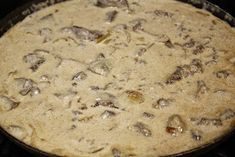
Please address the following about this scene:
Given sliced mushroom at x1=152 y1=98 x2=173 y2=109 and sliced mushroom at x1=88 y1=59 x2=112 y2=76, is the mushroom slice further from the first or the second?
sliced mushroom at x1=152 y1=98 x2=173 y2=109

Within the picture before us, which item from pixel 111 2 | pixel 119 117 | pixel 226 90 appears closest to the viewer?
pixel 119 117

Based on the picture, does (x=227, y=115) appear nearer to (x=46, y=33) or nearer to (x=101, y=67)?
(x=101, y=67)

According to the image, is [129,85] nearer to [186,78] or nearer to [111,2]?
[186,78]

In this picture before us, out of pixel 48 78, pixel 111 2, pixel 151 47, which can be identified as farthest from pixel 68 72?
pixel 111 2

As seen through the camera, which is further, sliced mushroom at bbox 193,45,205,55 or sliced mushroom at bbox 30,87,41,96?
sliced mushroom at bbox 193,45,205,55

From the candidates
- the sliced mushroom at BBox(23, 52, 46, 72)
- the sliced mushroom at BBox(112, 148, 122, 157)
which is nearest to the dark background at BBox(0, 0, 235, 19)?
the sliced mushroom at BBox(23, 52, 46, 72)
